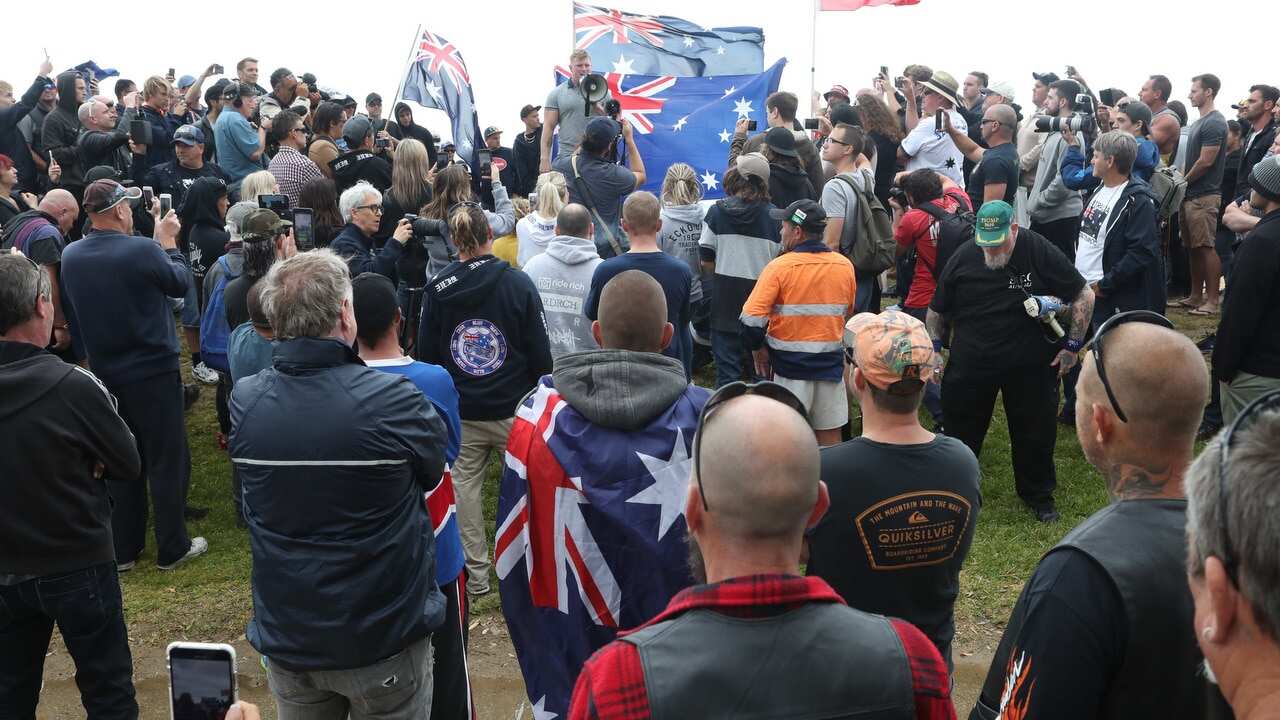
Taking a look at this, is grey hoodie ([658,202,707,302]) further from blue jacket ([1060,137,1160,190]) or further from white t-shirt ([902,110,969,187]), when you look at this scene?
blue jacket ([1060,137,1160,190])

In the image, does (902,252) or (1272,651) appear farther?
(902,252)

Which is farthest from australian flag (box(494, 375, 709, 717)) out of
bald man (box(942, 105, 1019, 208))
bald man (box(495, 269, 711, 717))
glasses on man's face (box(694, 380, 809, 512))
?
bald man (box(942, 105, 1019, 208))

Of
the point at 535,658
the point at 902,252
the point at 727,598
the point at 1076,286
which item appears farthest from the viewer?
the point at 902,252

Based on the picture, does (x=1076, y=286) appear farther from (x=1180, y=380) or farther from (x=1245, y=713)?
(x=1245, y=713)

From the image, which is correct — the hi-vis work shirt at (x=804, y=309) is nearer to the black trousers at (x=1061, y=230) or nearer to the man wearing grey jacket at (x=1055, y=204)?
the man wearing grey jacket at (x=1055, y=204)

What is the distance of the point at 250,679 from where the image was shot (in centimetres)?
500

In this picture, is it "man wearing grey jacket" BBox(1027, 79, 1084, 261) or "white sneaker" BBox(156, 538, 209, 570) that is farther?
"man wearing grey jacket" BBox(1027, 79, 1084, 261)

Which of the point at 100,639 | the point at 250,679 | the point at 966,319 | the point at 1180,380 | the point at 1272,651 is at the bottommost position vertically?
the point at 250,679

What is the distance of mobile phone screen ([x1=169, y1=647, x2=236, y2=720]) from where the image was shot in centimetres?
212

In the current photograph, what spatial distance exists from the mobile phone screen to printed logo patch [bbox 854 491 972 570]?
1.69 m

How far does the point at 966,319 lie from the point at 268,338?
3.99 meters

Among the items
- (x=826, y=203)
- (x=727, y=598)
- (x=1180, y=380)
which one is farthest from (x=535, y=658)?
(x=826, y=203)

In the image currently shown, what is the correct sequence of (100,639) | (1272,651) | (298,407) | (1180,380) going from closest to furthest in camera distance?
1. (1272,651)
2. (1180,380)
3. (298,407)
4. (100,639)

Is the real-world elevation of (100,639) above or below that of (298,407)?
below
